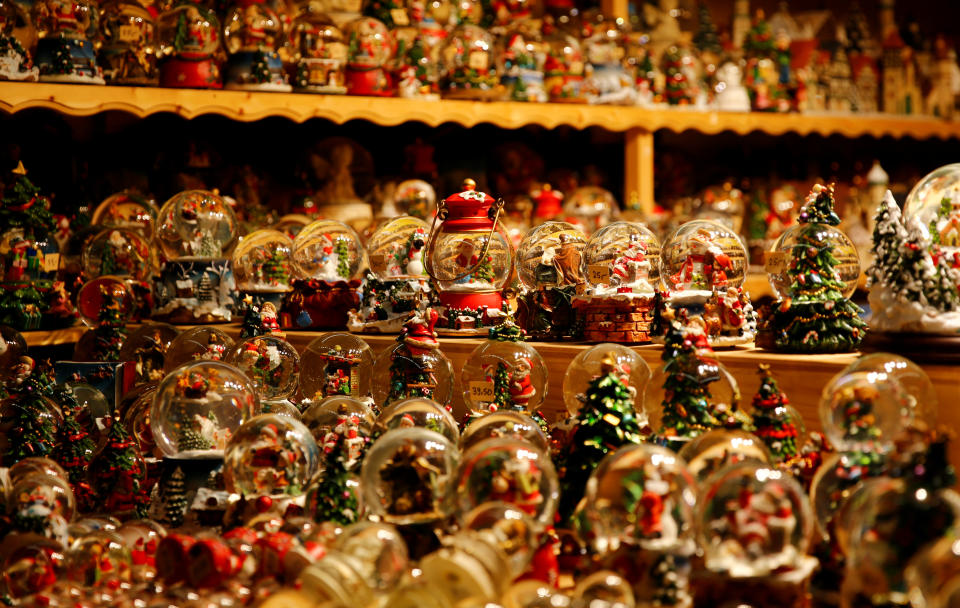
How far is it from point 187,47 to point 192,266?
85cm

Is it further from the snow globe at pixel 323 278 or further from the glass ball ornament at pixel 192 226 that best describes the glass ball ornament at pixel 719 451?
the glass ball ornament at pixel 192 226

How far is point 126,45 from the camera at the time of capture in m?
4.10

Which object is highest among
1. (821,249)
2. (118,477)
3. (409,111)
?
(409,111)

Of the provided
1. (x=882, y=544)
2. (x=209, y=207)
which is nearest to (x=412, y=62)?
(x=209, y=207)

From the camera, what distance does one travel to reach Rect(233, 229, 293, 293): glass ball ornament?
389cm

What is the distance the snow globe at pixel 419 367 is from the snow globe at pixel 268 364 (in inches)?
12.4

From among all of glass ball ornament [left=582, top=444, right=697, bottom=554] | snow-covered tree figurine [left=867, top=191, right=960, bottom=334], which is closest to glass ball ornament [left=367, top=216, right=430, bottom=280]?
snow-covered tree figurine [left=867, top=191, right=960, bottom=334]

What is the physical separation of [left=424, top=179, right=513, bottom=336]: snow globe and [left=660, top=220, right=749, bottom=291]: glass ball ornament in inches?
23.1

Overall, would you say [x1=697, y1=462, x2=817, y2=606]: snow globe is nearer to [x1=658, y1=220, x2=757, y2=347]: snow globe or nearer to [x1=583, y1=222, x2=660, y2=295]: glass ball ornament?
[x1=658, y1=220, x2=757, y2=347]: snow globe

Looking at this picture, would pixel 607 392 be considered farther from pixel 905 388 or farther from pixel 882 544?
pixel 882 544

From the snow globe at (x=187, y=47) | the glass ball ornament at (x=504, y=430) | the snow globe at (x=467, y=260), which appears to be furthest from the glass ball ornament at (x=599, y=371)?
the snow globe at (x=187, y=47)

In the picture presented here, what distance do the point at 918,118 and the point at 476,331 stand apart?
3.85 m

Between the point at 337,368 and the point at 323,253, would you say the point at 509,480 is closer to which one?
the point at 337,368

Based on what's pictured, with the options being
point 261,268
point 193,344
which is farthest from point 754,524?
point 261,268
